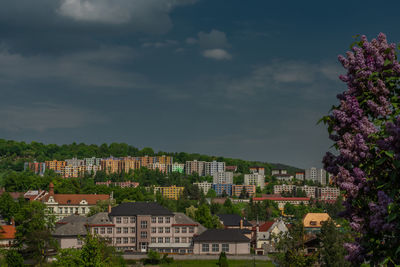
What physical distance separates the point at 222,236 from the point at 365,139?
71011 millimetres

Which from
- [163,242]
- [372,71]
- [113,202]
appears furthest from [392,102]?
[113,202]

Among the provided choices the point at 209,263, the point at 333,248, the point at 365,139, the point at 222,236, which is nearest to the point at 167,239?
the point at 222,236

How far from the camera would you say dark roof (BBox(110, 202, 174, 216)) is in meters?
86.2

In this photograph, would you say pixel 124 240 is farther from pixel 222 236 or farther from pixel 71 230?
pixel 222 236

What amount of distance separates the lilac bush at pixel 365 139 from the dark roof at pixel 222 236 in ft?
228

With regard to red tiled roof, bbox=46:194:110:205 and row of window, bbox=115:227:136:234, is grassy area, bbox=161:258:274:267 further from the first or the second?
red tiled roof, bbox=46:194:110:205

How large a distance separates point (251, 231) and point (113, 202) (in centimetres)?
3472

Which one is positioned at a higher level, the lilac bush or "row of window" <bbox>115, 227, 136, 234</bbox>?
the lilac bush

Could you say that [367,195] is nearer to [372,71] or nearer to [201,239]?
[372,71]

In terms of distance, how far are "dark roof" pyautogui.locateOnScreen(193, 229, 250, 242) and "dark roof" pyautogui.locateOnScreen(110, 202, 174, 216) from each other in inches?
344

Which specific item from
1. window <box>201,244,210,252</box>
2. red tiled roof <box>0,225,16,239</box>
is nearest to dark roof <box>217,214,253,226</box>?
window <box>201,244,210,252</box>

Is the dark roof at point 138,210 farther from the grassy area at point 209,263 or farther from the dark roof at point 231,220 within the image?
the dark roof at point 231,220

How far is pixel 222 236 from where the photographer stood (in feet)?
260

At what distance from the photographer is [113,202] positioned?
120 meters
